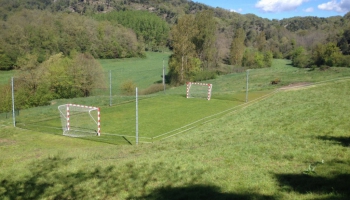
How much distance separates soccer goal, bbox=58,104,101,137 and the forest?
17427 mm

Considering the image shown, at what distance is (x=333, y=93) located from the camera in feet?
71.8

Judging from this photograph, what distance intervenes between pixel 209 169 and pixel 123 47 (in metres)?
85.8

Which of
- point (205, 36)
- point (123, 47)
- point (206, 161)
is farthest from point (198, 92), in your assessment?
point (123, 47)

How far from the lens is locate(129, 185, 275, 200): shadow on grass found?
6066mm

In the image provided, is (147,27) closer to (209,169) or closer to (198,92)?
(198,92)

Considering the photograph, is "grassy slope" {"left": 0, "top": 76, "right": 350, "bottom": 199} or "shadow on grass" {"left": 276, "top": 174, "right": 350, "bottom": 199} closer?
"shadow on grass" {"left": 276, "top": 174, "right": 350, "bottom": 199}

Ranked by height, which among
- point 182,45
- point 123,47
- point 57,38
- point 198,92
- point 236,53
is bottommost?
point 198,92

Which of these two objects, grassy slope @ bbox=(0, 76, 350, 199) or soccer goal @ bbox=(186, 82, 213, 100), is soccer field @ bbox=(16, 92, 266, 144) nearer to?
soccer goal @ bbox=(186, 82, 213, 100)

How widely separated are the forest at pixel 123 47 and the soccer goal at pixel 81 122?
17.4 meters

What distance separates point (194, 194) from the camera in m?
6.56

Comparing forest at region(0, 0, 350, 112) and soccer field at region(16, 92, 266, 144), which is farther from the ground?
forest at region(0, 0, 350, 112)

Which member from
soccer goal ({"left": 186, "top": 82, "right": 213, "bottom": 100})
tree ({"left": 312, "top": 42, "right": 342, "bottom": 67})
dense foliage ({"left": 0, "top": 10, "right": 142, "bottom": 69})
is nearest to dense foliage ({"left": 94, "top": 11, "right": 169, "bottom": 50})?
dense foliage ({"left": 0, "top": 10, "right": 142, "bottom": 69})

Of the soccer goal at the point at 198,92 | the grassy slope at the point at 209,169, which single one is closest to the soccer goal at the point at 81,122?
the grassy slope at the point at 209,169

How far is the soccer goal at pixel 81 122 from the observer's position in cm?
1786
